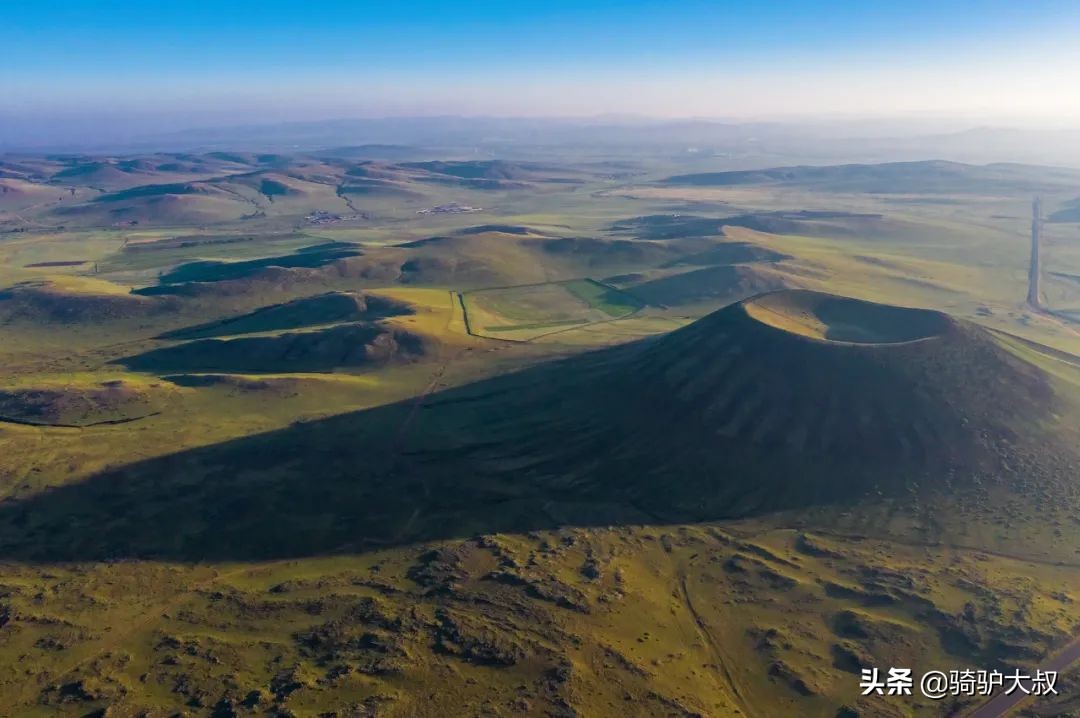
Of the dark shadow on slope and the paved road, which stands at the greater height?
the dark shadow on slope

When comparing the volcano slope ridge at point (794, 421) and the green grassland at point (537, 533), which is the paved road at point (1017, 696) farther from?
the volcano slope ridge at point (794, 421)

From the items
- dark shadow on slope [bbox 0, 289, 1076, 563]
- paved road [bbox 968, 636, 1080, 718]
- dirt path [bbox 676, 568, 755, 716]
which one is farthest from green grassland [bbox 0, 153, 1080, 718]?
paved road [bbox 968, 636, 1080, 718]

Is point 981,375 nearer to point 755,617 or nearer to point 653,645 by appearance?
point 755,617

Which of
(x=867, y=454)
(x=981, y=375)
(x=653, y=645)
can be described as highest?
(x=981, y=375)

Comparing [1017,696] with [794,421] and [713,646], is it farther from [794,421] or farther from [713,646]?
[794,421]

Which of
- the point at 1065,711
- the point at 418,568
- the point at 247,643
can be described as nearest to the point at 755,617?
the point at 1065,711

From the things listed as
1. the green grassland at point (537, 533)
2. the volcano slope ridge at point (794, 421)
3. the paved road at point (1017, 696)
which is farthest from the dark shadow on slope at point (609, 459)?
the paved road at point (1017, 696)

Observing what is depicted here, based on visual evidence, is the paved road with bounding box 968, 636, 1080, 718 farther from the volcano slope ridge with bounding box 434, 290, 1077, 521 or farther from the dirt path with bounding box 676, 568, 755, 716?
the volcano slope ridge with bounding box 434, 290, 1077, 521

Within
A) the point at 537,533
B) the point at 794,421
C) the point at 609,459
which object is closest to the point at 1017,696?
the point at 794,421
